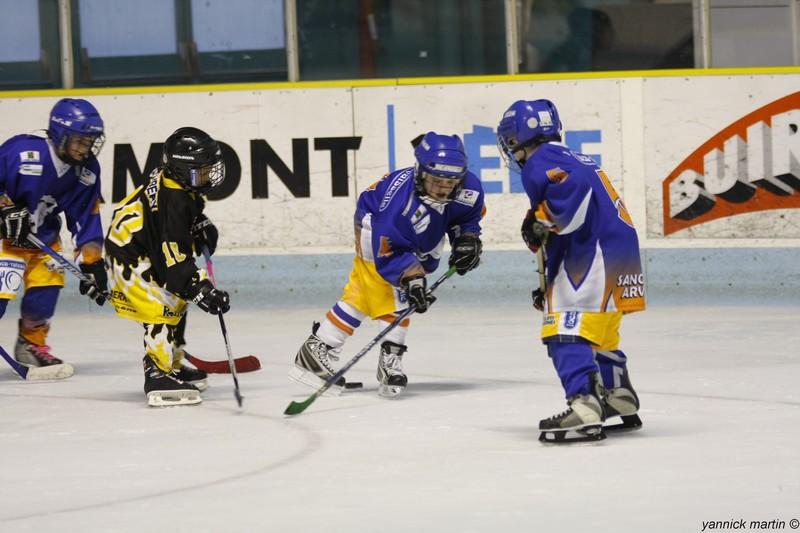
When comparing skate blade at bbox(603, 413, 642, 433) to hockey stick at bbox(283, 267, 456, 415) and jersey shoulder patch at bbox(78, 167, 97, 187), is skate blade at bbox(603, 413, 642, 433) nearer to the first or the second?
hockey stick at bbox(283, 267, 456, 415)

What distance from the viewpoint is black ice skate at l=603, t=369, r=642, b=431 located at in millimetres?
4320

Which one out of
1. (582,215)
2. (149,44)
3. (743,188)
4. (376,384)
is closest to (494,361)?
(376,384)

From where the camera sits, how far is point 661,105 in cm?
820

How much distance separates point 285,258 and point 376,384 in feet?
9.05

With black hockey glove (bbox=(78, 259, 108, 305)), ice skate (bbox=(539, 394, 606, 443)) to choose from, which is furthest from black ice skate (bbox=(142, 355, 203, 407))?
ice skate (bbox=(539, 394, 606, 443))

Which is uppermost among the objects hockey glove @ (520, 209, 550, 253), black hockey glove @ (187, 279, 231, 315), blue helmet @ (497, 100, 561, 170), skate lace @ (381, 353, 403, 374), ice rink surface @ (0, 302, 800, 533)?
blue helmet @ (497, 100, 561, 170)

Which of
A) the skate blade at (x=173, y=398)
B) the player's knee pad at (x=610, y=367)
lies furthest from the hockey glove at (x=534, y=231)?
the skate blade at (x=173, y=398)

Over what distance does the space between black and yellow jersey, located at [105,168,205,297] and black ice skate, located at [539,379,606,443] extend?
1.49m

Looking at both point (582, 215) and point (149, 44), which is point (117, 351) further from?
point (582, 215)

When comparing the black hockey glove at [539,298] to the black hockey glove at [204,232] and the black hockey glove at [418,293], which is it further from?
the black hockey glove at [204,232]

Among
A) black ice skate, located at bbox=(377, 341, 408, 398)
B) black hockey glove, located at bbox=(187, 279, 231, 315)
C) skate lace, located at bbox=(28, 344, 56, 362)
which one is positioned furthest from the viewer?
skate lace, located at bbox=(28, 344, 56, 362)

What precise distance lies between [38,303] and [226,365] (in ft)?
2.84

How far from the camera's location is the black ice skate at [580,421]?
13.6ft

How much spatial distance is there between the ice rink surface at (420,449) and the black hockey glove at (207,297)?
14.3 inches
